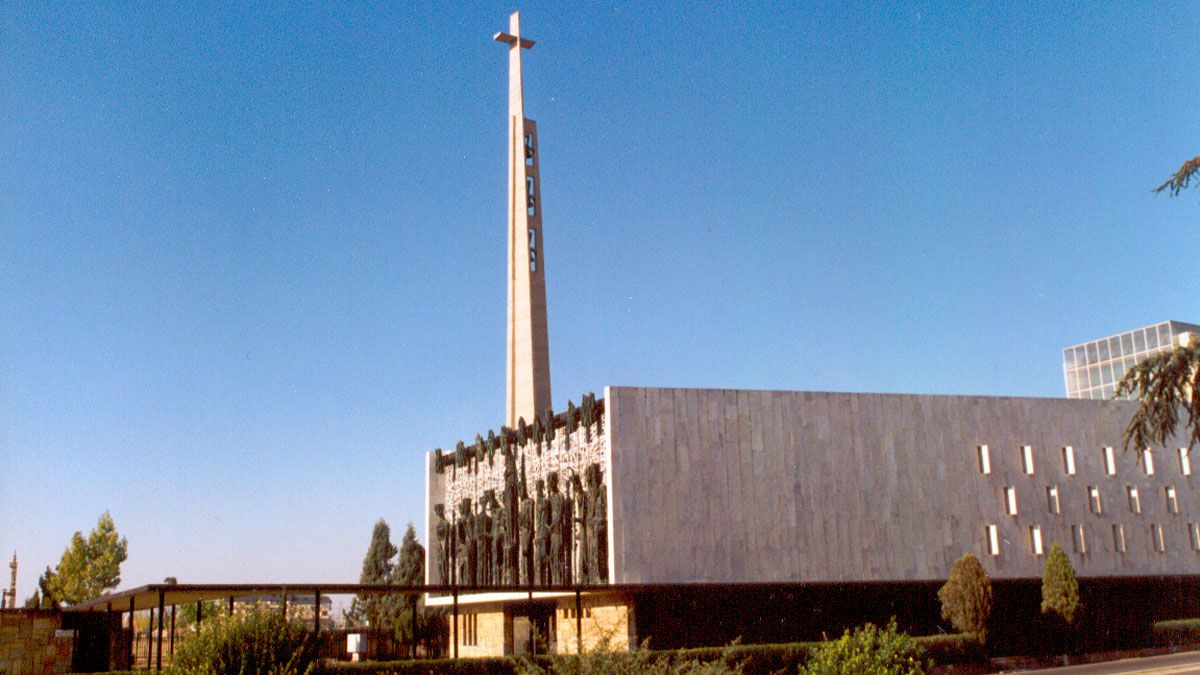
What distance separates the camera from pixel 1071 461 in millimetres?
44125

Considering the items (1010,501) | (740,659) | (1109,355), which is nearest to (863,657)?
(740,659)

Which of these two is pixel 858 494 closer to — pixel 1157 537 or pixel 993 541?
pixel 993 541

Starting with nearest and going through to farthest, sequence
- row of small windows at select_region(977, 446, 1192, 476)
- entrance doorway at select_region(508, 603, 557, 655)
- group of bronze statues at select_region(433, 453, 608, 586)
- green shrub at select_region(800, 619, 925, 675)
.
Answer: green shrub at select_region(800, 619, 925, 675) → group of bronze statues at select_region(433, 453, 608, 586) → row of small windows at select_region(977, 446, 1192, 476) → entrance doorway at select_region(508, 603, 557, 655)

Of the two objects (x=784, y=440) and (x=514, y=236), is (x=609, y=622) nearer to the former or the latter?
(x=784, y=440)

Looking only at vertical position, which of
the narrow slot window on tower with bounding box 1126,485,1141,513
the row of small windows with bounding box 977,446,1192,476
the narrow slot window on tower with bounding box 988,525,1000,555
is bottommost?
the narrow slot window on tower with bounding box 988,525,1000,555

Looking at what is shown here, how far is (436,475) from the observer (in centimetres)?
5306

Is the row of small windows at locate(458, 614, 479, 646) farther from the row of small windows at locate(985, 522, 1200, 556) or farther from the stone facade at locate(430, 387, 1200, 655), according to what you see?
the row of small windows at locate(985, 522, 1200, 556)

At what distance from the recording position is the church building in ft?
123

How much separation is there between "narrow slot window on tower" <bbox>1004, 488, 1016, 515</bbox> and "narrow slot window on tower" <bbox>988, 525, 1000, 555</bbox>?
106cm

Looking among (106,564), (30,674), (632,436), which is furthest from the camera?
(106,564)

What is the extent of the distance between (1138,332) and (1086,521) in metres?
26.6

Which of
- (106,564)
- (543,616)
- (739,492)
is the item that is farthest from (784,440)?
(106,564)

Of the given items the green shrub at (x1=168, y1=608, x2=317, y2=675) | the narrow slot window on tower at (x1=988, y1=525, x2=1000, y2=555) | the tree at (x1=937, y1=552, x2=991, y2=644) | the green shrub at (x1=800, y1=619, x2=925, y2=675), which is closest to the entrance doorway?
the tree at (x1=937, y1=552, x2=991, y2=644)

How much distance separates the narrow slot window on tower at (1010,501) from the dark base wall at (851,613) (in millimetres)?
2624
